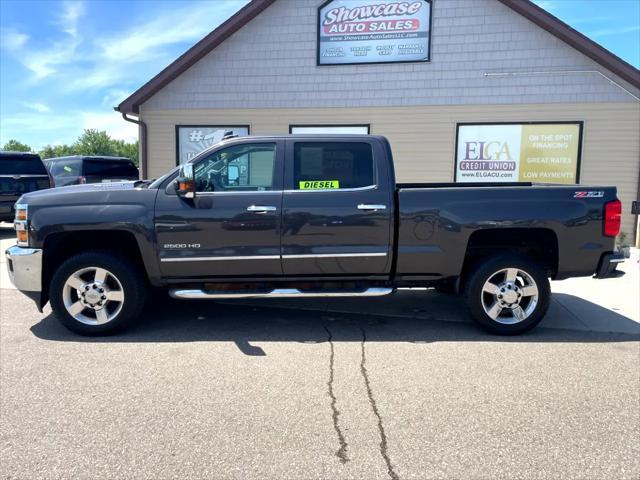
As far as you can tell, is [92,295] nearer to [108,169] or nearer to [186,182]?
[186,182]

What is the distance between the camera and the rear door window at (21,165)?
1134cm

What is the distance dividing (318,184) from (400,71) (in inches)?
283

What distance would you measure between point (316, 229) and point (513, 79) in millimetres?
8020

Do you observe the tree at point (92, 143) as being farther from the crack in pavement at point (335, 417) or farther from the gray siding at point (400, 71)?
the crack in pavement at point (335, 417)

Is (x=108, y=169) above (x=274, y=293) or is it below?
above

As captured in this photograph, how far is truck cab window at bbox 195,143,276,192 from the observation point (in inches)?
189

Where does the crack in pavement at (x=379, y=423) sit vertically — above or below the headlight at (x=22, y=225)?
below

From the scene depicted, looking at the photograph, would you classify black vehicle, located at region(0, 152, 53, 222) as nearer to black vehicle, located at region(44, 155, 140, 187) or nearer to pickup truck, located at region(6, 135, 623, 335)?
black vehicle, located at region(44, 155, 140, 187)

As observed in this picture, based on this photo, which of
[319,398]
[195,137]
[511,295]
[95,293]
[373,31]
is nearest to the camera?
[319,398]

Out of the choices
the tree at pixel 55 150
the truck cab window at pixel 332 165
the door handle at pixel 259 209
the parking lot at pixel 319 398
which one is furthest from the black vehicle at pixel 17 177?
the tree at pixel 55 150

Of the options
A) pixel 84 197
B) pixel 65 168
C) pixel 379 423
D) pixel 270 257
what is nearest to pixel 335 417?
pixel 379 423

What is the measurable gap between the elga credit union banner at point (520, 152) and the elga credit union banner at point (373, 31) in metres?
2.20

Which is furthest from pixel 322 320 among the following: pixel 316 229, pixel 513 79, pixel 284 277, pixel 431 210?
pixel 513 79

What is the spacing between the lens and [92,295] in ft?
15.4
